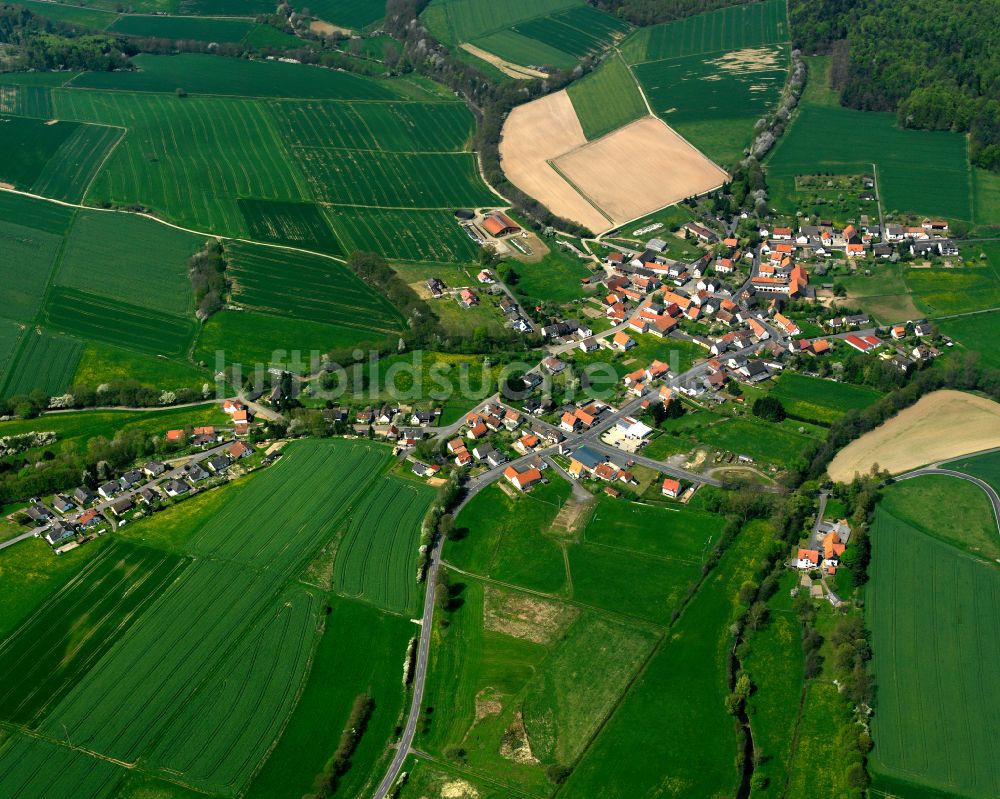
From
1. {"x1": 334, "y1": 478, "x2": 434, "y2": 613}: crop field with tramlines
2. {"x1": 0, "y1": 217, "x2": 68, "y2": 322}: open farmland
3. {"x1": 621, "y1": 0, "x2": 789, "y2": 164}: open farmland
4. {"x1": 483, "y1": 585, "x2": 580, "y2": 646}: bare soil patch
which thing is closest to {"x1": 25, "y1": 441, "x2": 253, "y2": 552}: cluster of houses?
{"x1": 334, "y1": 478, "x2": 434, "y2": 613}: crop field with tramlines

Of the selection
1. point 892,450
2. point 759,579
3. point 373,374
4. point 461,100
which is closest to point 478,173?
point 461,100

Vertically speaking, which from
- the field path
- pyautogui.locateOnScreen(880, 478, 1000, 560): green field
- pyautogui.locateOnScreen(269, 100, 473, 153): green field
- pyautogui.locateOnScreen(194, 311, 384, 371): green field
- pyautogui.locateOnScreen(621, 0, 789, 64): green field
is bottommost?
pyautogui.locateOnScreen(194, 311, 384, 371): green field

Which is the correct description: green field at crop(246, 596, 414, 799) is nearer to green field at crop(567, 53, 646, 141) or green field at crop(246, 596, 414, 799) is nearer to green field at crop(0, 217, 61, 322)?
green field at crop(0, 217, 61, 322)

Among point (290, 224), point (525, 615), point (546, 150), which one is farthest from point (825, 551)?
point (546, 150)

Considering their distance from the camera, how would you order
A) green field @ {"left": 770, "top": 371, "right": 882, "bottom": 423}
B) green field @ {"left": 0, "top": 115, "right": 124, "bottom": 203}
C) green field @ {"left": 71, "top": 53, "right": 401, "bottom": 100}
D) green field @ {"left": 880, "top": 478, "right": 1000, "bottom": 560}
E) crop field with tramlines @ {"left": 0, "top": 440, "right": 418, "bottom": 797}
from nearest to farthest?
crop field with tramlines @ {"left": 0, "top": 440, "right": 418, "bottom": 797} → green field @ {"left": 880, "top": 478, "right": 1000, "bottom": 560} → green field @ {"left": 770, "top": 371, "right": 882, "bottom": 423} → green field @ {"left": 0, "top": 115, "right": 124, "bottom": 203} → green field @ {"left": 71, "top": 53, "right": 401, "bottom": 100}

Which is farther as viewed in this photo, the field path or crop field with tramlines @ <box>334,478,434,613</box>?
the field path

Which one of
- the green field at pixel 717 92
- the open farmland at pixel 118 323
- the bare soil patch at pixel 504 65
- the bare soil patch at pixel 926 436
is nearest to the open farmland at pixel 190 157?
the open farmland at pixel 118 323

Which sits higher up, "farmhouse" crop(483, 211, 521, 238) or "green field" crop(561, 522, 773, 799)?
"farmhouse" crop(483, 211, 521, 238)

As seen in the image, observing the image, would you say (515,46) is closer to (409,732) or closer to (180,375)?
(180,375)

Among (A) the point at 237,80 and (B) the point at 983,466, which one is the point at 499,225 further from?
(B) the point at 983,466
